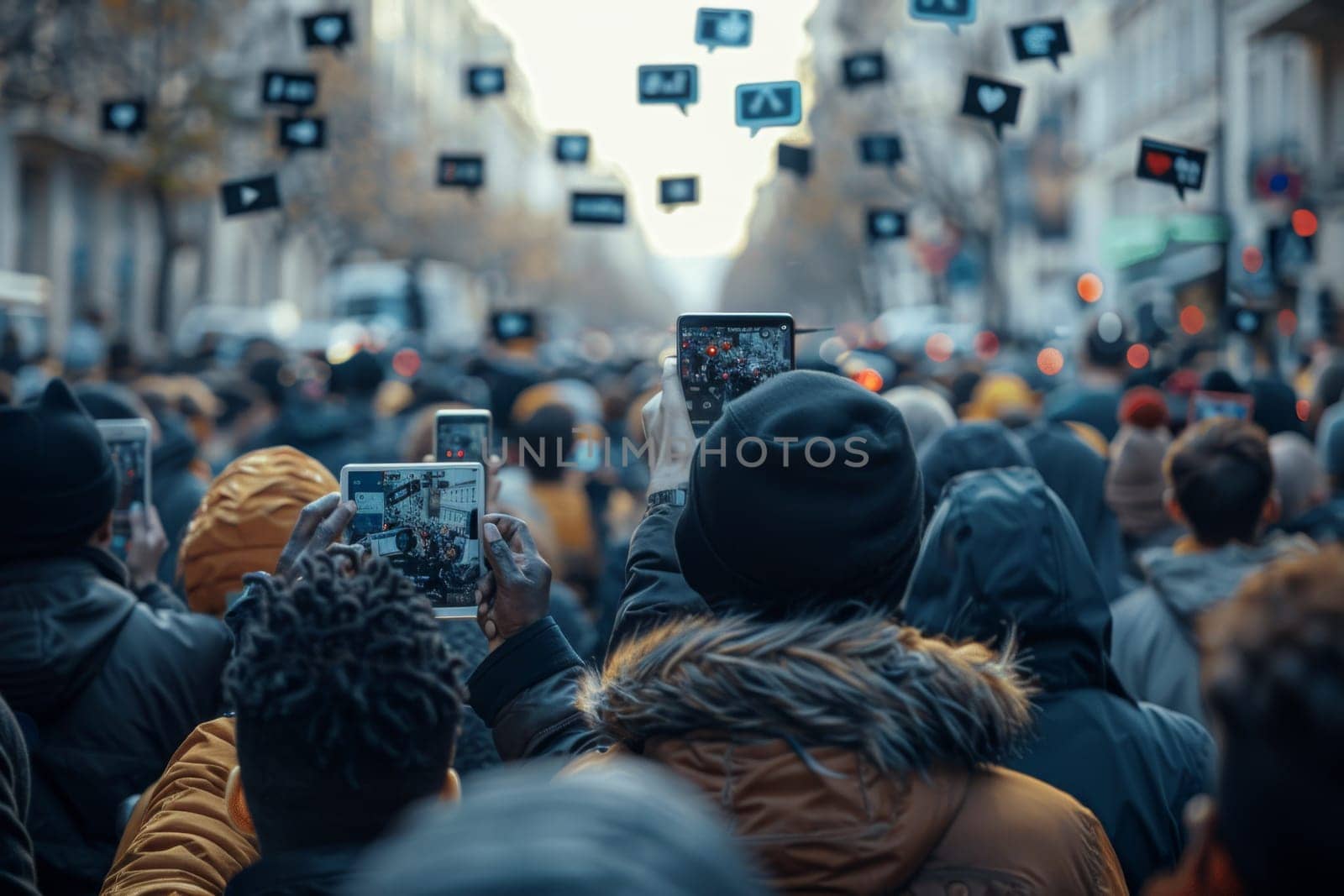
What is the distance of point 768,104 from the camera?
6602mm

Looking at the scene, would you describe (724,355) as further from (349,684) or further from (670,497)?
(349,684)

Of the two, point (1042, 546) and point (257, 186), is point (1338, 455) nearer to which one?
point (1042, 546)

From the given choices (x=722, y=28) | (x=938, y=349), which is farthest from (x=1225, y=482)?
(x=938, y=349)

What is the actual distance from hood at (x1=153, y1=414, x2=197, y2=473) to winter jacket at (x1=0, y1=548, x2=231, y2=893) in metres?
2.79

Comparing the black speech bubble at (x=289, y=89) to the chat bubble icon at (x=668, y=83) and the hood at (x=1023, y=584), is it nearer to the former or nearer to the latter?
the chat bubble icon at (x=668, y=83)

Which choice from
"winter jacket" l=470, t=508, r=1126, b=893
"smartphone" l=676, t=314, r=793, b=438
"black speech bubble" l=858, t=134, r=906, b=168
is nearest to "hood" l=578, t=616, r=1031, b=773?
"winter jacket" l=470, t=508, r=1126, b=893

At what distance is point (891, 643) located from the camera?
84.4 inches

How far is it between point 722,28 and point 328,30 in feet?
10.0

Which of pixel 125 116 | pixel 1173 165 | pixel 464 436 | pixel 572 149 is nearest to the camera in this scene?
pixel 464 436

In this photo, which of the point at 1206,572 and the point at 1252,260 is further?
the point at 1252,260

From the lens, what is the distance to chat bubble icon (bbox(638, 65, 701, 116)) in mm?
7559

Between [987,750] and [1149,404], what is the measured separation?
4.52 meters

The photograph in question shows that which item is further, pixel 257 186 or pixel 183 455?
pixel 257 186

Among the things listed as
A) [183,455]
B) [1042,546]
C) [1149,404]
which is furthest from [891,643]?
[183,455]
